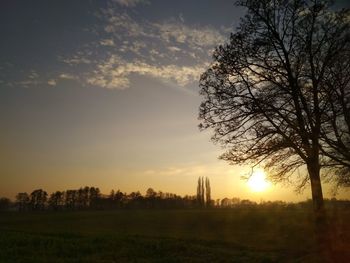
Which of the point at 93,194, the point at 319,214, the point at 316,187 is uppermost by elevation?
the point at 93,194

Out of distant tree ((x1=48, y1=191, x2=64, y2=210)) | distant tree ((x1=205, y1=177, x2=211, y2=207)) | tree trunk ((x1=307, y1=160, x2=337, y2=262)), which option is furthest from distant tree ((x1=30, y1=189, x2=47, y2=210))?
tree trunk ((x1=307, y1=160, x2=337, y2=262))

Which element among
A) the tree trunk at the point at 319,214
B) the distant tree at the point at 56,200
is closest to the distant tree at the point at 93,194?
the distant tree at the point at 56,200

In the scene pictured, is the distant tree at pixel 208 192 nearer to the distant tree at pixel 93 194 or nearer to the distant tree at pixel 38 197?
the distant tree at pixel 93 194

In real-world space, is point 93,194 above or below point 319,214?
above

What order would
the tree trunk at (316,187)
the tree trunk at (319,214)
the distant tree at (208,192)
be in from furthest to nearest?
the distant tree at (208,192)
the tree trunk at (316,187)
the tree trunk at (319,214)

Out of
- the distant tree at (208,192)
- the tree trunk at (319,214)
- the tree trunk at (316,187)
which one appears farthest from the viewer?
the distant tree at (208,192)

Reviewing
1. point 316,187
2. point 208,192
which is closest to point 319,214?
point 316,187

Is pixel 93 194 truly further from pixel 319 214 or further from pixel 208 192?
pixel 319 214

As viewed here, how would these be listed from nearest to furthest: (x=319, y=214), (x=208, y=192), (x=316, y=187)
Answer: (x=319, y=214), (x=316, y=187), (x=208, y=192)

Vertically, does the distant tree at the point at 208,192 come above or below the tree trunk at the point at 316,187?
above

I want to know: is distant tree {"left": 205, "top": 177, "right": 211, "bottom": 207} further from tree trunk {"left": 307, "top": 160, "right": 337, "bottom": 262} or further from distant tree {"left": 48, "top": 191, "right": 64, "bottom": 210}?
tree trunk {"left": 307, "top": 160, "right": 337, "bottom": 262}

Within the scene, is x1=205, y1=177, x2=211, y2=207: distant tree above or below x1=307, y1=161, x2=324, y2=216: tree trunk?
above

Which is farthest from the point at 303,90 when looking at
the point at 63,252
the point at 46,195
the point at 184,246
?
the point at 46,195

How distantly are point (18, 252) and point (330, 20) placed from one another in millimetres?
20716
